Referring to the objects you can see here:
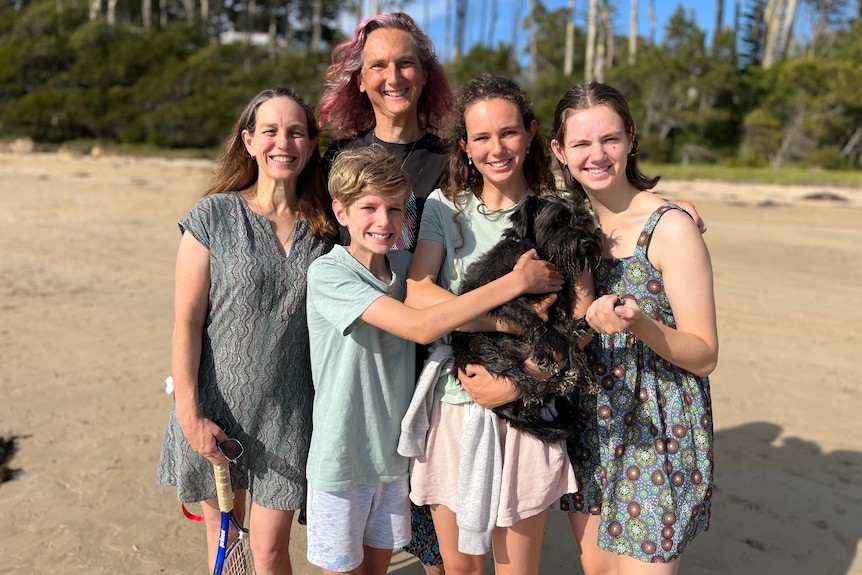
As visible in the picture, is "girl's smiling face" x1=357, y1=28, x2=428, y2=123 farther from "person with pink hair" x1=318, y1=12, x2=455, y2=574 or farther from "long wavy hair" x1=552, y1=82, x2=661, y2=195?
"long wavy hair" x1=552, y1=82, x2=661, y2=195

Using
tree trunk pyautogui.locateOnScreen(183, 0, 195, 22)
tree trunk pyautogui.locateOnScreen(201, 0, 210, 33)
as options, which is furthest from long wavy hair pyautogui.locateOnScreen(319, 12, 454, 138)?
tree trunk pyautogui.locateOnScreen(183, 0, 195, 22)

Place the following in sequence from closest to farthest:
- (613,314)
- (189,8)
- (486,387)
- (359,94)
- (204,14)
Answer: (613,314) → (486,387) → (359,94) → (204,14) → (189,8)

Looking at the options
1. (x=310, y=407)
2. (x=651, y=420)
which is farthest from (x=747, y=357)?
(x=310, y=407)

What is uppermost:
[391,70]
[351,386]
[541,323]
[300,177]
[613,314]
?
[391,70]

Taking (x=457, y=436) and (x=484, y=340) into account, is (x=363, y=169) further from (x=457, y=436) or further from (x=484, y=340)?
(x=457, y=436)

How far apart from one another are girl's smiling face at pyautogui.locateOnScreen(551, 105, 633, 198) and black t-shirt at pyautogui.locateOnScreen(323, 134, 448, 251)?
0.70m

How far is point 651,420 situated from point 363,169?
140cm

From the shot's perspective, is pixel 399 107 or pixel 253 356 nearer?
pixel 253 356

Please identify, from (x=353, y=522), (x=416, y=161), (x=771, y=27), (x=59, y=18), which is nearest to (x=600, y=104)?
(x=416, y=161)

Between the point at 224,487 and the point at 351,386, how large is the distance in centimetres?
68

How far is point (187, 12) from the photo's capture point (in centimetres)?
5544

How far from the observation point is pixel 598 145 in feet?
7.93

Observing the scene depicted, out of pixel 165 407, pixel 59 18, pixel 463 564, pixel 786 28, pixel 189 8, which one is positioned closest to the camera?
pixel 463 564

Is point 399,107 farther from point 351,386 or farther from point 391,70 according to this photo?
point 351,386
